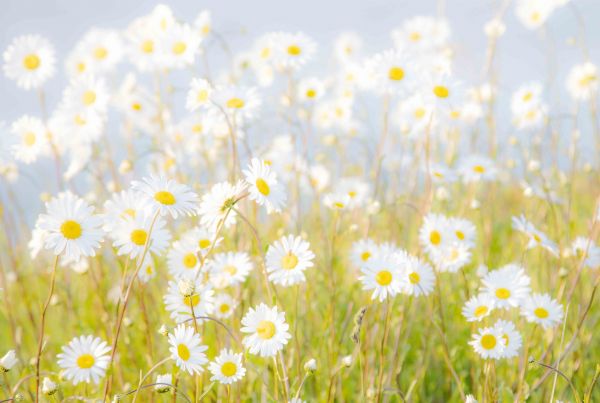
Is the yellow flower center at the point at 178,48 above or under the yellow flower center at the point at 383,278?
above

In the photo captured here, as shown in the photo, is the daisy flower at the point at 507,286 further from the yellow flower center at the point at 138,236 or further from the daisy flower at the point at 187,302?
the yellow flower center at the point at 138,236

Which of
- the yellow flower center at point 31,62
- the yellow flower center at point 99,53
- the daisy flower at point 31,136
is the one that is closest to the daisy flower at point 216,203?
the daisy flower at point 31,136

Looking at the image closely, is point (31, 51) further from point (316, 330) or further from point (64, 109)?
point (316, 330)

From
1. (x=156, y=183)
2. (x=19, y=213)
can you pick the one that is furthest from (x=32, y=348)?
(x=156, y=183)

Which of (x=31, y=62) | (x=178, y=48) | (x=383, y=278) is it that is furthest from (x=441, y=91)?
(x=31, y=62)

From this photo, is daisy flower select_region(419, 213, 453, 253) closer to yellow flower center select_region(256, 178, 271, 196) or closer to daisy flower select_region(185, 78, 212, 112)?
yellow flower center select_region(256, 178, 271, 196)

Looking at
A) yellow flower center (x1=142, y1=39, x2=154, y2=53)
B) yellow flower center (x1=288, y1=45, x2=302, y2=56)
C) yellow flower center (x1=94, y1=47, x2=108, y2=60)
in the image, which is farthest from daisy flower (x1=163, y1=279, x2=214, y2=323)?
yellow flower center (x1=94, y1=47, x2=108, y2=60)
